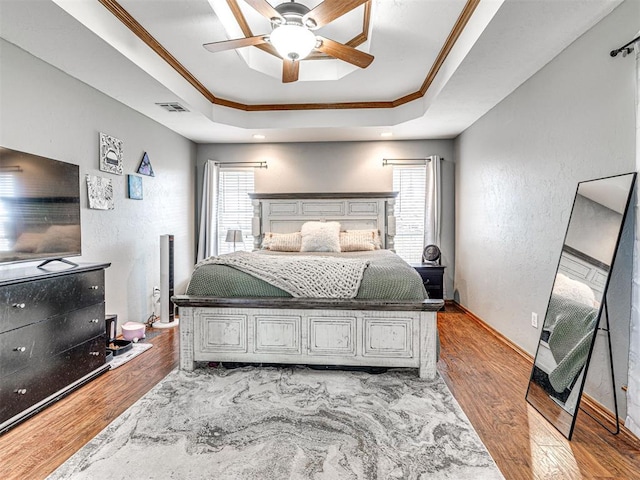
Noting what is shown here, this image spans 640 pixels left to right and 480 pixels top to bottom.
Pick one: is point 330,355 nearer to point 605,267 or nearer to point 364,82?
point 605,267

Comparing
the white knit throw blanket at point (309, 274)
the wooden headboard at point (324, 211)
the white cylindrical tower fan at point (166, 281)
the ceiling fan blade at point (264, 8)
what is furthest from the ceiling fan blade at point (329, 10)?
the wooden headboard at point (324, 211)

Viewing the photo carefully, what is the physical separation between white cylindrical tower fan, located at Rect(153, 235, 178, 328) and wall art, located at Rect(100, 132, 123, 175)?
934 mm

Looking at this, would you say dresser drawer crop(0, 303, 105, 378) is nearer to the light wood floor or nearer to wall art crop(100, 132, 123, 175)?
the light wood floor

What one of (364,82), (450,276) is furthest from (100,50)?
(450,276)

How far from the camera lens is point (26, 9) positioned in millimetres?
2139

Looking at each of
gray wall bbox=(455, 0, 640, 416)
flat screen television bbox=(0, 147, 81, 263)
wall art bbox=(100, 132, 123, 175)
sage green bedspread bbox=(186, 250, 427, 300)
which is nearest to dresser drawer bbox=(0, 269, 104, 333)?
flat screen television bbox=(0, 147, 81, 263)

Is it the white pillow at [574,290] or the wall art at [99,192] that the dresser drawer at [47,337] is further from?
the white pillow at [574,290]

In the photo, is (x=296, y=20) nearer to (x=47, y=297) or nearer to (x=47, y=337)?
(x=47, y=297)

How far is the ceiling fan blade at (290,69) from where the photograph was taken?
2837 millimetres

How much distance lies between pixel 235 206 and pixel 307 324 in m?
3.36

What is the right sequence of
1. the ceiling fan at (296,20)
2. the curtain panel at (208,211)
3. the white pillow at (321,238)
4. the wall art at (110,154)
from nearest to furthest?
the ceiling fan at (296,20)
the wall art at (110,154)
the white pillow at (321,238)
the curtain panel at (208,211)

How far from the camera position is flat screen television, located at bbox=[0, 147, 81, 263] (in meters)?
2.29

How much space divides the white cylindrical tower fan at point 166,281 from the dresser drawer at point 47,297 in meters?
1.33

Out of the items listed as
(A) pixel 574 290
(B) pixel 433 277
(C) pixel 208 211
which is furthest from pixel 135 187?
(A) pixel 574 290
